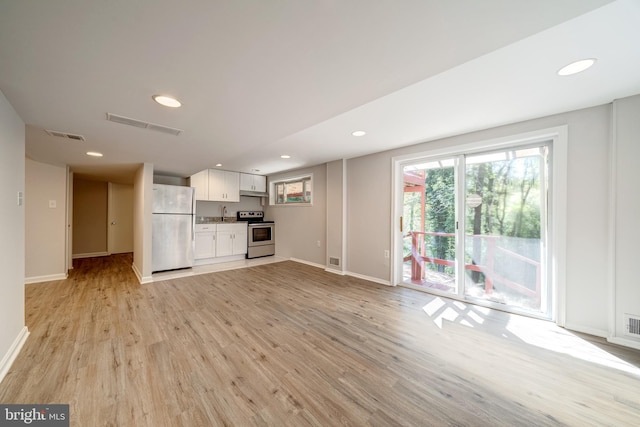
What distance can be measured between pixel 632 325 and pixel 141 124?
15.9ft

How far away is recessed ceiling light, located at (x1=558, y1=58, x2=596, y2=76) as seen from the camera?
1547 mm

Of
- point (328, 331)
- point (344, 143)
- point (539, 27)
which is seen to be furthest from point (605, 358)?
point (344, 143)

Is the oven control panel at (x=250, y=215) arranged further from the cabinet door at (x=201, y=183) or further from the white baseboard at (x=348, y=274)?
the white baseboard at (x=348, y=274)

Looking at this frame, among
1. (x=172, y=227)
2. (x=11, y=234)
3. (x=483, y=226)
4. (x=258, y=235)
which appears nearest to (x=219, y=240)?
(x=258, y=235)

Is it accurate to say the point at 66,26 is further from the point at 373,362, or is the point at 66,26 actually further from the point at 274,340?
the point at 373,362

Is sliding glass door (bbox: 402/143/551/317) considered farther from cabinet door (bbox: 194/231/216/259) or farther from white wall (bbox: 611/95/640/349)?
cabinet door (bbox: 194/231/216/259)

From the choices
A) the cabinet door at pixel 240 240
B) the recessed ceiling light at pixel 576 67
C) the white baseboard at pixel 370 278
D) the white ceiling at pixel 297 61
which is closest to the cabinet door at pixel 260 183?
the cabinet door at pixel 240 240

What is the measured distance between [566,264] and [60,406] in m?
4.29

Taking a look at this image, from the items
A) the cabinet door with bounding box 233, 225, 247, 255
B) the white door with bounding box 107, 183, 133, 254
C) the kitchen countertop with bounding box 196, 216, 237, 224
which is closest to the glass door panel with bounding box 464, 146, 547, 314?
the cabinet door with bounding box 233, 225, 247, 255

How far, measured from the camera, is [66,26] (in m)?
0.99

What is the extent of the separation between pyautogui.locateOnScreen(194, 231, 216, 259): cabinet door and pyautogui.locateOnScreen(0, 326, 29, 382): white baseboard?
3.01 m

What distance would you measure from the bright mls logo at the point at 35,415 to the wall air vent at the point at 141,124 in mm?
2090

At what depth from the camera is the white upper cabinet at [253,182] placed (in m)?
6.09

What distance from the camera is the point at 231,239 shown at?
5.70m
